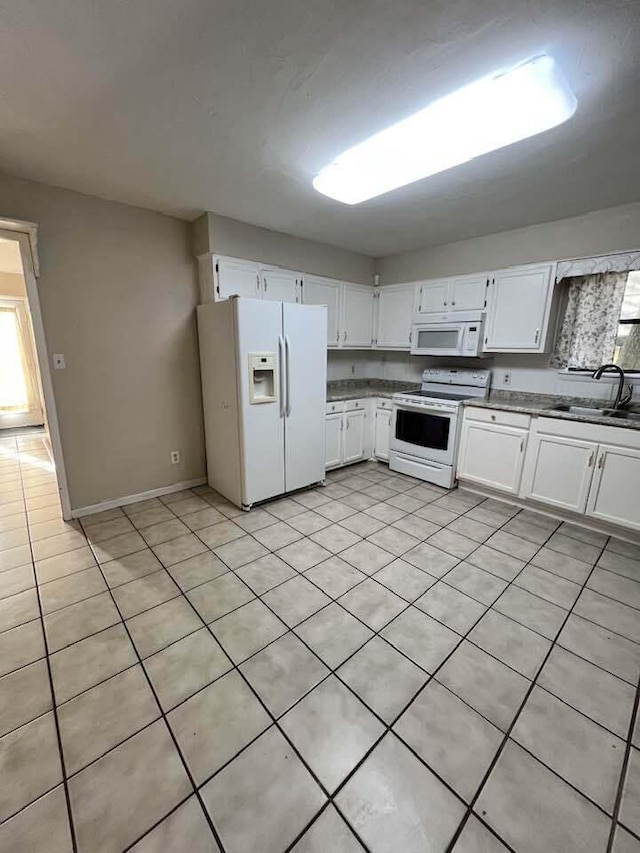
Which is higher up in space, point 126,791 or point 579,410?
point 579,410

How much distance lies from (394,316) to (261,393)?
220 centimetres

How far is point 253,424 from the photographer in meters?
3.01

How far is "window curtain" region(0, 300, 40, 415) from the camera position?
17.9 feet

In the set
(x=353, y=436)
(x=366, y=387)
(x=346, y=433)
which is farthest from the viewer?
(x=366, y=387)

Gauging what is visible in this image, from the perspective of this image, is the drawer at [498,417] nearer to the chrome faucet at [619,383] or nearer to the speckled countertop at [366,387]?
the chrome faucet at [619,383]

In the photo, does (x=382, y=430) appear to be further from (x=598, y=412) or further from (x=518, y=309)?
(x=598, y=412)

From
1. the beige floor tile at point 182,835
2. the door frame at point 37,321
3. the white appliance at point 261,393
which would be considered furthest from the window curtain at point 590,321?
the door frame at point 37,321

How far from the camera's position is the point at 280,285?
3588mm

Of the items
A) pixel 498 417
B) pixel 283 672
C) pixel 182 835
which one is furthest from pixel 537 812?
pixel 498 417

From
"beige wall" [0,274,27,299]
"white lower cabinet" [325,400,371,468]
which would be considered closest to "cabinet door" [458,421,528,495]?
"white lower cabinet" [325,400,371,468]

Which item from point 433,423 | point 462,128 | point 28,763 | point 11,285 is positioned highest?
point 462,128

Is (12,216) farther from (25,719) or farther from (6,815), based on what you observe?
(6,815)

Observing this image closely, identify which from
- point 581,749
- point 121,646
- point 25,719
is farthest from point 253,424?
point 581,749

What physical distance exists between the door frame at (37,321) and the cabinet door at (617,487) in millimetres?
4144
